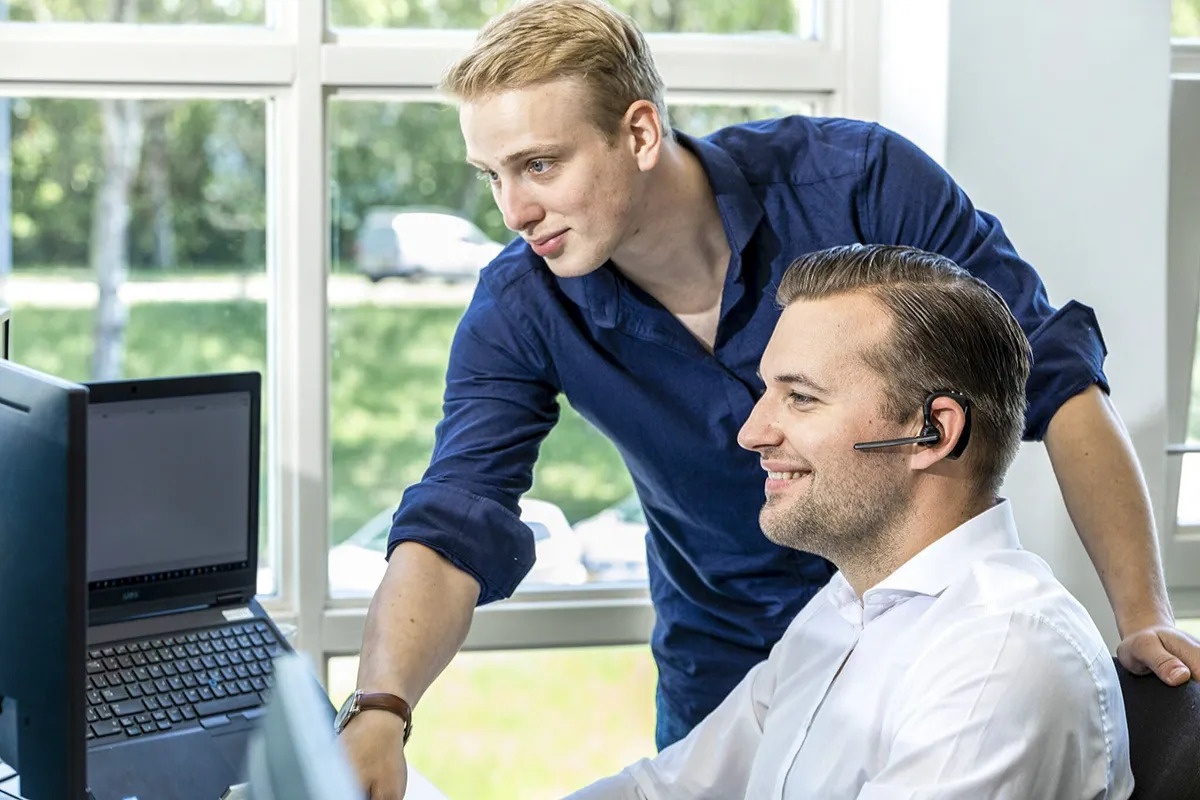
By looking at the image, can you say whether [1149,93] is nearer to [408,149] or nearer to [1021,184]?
[1021,184]

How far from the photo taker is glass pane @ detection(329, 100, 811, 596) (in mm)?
2416

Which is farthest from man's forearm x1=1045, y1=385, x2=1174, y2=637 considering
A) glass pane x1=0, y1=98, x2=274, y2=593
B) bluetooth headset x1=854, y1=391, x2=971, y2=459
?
glass pane x1=0, y1=98, x2=274, y2=593

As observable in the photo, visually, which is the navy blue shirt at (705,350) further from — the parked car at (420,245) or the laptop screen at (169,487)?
the parked car at (420,245)

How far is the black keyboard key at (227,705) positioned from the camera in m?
1.63

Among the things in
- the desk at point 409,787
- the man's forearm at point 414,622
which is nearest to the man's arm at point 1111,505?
the man's forearm at point 414,622

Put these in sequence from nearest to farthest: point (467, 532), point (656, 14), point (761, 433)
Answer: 1. point (761, 433)
2. point (467, 532)
3. point (656, 14)

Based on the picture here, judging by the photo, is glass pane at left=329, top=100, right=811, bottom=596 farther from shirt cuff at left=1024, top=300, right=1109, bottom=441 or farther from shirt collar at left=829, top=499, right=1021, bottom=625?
shirt collar at left=829, top=499, right=1021, bottom=625

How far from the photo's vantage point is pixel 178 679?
169 cm

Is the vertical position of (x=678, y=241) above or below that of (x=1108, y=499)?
above

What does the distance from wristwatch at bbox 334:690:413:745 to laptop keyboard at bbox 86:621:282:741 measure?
10.3 inches

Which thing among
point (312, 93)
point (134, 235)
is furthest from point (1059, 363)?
point (134, 235)

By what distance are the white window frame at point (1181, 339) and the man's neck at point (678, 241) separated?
1.10 metres

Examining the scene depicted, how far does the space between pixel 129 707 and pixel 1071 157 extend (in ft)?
5.58

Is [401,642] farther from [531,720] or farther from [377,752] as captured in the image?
[531,720]
